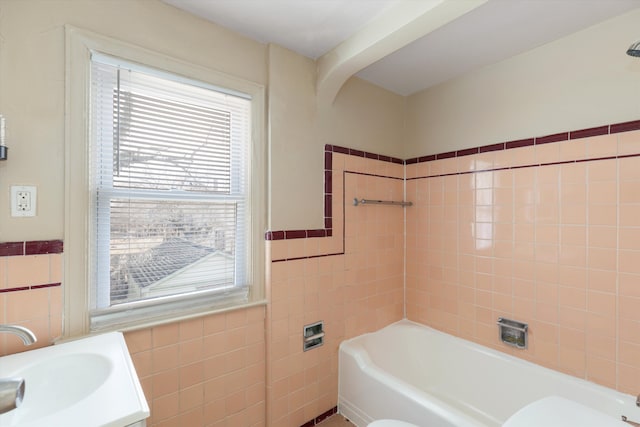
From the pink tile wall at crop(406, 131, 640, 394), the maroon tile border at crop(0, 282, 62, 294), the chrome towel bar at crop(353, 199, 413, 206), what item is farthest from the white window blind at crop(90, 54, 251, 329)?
the pink tile wall at crop(406, 131, 640, 394)

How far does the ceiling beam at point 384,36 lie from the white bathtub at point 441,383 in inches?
70.8

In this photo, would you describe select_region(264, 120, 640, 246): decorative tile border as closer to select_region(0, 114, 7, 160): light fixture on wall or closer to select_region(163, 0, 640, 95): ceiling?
select_region(163, 0, 640, 95): ceiling

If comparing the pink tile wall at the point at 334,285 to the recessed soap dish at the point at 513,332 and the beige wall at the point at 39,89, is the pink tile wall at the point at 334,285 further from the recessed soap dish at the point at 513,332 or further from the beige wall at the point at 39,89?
the beige wall at the point at 39,89

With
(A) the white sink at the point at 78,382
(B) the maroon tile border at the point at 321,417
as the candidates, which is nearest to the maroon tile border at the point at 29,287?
(A) the white sink at the point at 78,382

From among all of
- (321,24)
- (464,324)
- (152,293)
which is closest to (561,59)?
(321,24)

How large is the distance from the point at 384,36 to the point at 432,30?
23 cm

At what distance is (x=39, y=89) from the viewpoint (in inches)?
45.6

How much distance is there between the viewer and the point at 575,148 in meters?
1.67

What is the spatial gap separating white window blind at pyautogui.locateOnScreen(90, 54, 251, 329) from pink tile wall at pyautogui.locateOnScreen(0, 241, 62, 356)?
0.41 feet

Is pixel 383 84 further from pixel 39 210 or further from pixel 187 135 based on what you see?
pixel 39 210

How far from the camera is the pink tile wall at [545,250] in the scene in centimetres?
154

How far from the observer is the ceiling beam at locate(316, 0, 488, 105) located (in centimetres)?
129

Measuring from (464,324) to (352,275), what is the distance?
897 mm

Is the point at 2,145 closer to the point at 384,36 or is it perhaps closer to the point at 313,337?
the point at 384,36
